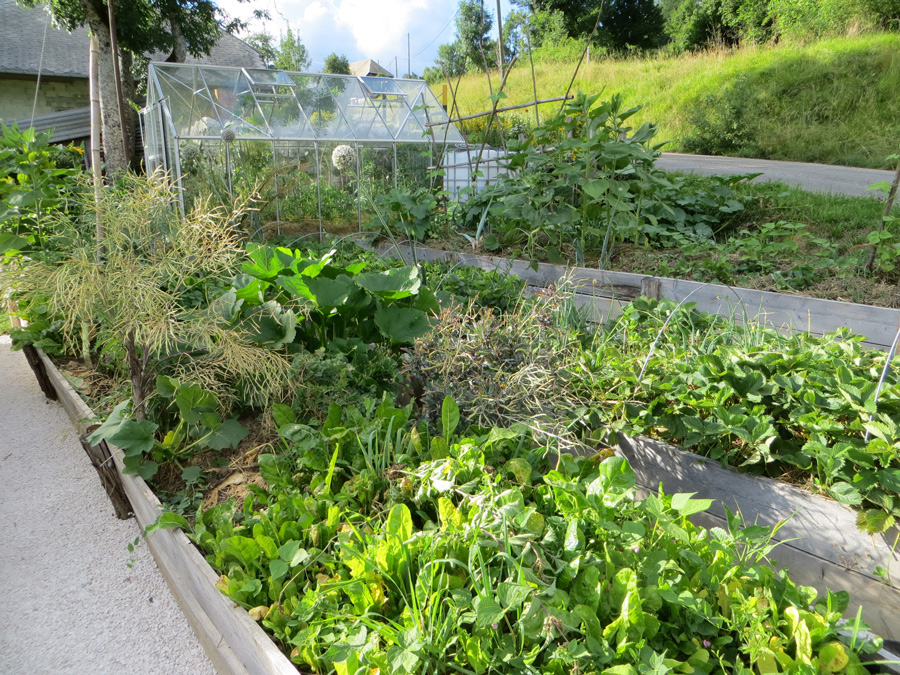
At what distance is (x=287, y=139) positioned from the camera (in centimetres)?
605

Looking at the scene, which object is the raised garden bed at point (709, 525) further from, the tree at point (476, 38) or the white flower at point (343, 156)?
the white flower at point (343, 156)

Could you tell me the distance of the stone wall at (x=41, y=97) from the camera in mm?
17092

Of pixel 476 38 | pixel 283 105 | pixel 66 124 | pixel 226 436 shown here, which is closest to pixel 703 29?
pixel 476 38

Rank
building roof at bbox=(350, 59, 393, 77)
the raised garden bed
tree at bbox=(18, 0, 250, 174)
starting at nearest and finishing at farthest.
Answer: the raised garden bed < tree at bbox=(18, 0, 250, 174) < building roof at bbox=(350, 59, 393, 77)

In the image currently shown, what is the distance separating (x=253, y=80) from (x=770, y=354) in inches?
263

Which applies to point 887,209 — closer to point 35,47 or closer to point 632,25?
point 632,25

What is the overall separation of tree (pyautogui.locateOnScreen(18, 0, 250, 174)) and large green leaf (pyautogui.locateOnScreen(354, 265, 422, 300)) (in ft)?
33.7

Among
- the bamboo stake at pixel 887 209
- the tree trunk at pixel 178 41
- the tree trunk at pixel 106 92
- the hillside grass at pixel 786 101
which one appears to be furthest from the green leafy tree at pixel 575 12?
the bamboo stake at pixel 887 209

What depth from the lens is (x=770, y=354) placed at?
188cm

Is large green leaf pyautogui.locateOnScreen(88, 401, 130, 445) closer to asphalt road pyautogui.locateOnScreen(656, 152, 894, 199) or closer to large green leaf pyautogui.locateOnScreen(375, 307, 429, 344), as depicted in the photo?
large green leaf pyautogui.locateOnScreen(375, 307, 429, 344)

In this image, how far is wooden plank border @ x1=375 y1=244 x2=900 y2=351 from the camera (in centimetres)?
263

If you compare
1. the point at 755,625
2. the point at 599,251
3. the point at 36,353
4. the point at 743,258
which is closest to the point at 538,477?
the point at 755,625

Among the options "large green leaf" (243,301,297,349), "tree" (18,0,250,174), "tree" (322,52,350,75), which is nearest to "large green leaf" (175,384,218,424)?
"large green leaf" (243,301,297,349)

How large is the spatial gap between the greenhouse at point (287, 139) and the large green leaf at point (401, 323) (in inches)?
146
